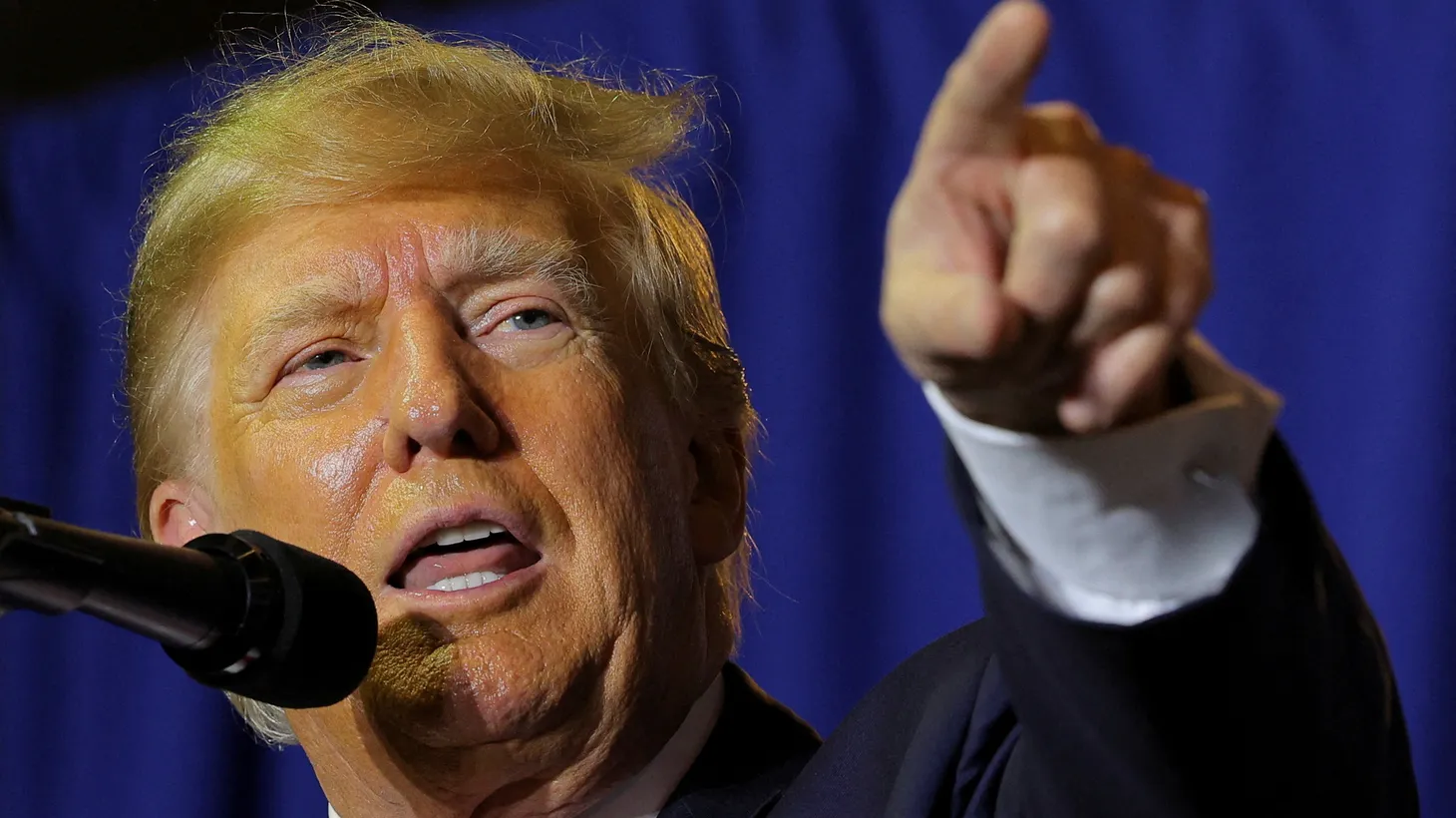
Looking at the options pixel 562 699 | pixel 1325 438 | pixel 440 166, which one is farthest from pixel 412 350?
pixel 1325 438

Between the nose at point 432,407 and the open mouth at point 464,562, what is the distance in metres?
0.06

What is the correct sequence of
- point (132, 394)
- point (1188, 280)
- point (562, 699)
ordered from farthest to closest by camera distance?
point (132, 394) < point (562, 699) < point (1188, 280)

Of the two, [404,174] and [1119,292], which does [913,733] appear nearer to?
[1119,292]

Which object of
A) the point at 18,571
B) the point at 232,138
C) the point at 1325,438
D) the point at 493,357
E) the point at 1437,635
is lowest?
the point at 1437,635

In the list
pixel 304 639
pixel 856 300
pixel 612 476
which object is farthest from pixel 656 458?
pixel 856 300

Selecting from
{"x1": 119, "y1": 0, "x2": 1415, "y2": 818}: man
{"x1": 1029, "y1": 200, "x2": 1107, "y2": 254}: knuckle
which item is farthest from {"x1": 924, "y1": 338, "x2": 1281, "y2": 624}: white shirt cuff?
{"x1": 1029, "y1": 200, "x2": 1107, "y2": 254}: knuckle

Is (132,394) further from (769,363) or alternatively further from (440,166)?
(769,363)

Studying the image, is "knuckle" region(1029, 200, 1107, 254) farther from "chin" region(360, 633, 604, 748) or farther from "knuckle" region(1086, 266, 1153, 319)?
"chin" region(360, 633, 604, 748)

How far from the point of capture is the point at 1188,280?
56 cm

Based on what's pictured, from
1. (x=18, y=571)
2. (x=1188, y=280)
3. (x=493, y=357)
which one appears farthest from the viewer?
(x=493, y=357)

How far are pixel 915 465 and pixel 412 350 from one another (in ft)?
2.65

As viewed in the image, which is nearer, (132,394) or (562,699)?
(562,699)

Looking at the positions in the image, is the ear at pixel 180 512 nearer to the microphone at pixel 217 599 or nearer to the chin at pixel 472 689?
the chin at pixel 472 689

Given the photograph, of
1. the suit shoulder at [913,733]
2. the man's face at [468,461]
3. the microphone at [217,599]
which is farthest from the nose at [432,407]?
the suit shoulder at [913,733]
